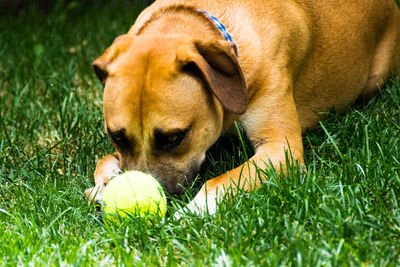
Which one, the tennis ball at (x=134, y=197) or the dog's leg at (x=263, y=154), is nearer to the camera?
the tennis ball at (x=134, y=197)

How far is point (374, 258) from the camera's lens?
2.15 metres

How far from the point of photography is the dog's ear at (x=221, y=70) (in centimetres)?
279

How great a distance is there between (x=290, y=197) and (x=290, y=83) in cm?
94

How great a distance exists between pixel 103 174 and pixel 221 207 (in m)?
0.91

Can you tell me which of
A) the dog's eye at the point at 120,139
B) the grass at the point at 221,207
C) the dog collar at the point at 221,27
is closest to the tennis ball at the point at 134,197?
the grass at the point at 221,207

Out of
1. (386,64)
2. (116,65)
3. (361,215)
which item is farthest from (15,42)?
(361,215)

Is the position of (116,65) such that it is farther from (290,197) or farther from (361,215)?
(361,215)

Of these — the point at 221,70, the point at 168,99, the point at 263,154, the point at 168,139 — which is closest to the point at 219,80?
the point at 221,70

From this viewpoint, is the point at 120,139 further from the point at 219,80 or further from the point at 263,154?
the point at 263,154

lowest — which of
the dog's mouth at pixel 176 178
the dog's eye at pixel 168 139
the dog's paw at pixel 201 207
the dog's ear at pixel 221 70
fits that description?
the dog's paw at pixel 201 207

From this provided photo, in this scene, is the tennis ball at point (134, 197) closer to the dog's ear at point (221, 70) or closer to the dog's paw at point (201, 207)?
the dog's paw at point (201, 207)

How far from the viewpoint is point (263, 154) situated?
10.1 feet

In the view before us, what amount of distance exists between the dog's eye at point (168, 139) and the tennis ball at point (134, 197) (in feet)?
0.60

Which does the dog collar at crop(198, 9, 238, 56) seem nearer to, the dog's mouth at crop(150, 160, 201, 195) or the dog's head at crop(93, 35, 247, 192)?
the dog's head at crop(93, 35, 247, 192)
